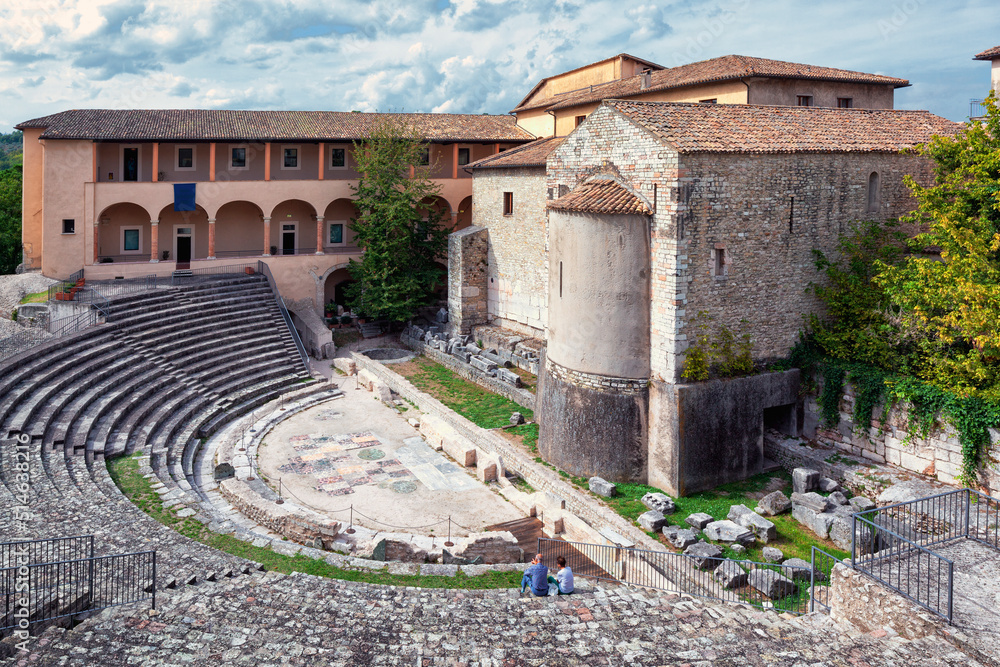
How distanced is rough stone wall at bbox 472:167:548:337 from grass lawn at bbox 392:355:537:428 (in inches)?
145

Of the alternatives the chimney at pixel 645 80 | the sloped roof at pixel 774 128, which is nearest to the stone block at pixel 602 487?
the sloped roof at pixel 774 128

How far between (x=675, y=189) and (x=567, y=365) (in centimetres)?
529

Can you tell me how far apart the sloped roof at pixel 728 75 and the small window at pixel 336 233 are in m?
13.1

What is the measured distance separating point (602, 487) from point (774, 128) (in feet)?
34.2

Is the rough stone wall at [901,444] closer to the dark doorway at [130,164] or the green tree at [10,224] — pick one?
the dark doorway at [130,164]

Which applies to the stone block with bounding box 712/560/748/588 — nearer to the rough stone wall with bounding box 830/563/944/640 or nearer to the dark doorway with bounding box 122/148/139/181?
the rough stone wall with bounding box 830/563/944/640

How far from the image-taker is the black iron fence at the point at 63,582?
11.1 metres

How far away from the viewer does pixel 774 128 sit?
20.9 m

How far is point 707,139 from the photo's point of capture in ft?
62.7

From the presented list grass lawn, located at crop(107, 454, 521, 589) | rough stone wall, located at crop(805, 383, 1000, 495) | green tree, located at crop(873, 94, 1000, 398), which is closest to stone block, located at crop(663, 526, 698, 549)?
grass lawn, located at crop(107, 454, 521, 589)

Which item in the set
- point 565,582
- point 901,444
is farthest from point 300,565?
point 901,444

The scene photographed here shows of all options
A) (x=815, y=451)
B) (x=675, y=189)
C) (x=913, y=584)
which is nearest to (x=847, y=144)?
(x=675, y=189)

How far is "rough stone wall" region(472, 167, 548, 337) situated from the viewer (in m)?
30.2

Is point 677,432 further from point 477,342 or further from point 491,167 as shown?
point 491,167
